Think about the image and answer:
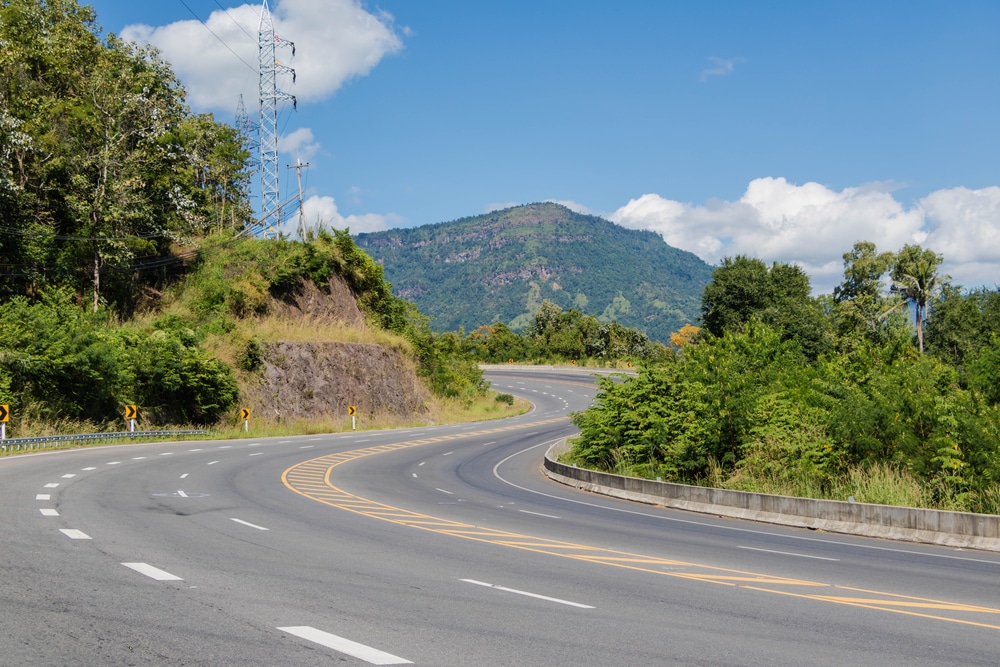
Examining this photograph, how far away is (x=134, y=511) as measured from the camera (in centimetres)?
1477

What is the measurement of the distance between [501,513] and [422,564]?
24.8 feet

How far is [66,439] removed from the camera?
99.8ft

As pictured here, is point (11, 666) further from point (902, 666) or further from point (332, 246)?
point (332, 246)

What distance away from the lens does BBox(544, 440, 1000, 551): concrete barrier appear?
15.1 m

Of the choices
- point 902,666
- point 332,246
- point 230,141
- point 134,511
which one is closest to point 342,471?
point 134,511

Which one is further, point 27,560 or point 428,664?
point 27,560

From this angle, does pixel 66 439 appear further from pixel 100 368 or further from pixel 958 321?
pixel 958 321

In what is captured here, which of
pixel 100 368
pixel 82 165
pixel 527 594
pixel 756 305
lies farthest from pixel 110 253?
pixel 756 305

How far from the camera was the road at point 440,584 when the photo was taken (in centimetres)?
668

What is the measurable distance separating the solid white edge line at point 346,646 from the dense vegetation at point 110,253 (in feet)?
92.6

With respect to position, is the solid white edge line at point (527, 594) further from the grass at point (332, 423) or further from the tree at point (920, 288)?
the tree at point (920, 288)

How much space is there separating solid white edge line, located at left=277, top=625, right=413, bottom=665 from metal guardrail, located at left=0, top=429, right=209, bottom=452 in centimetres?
2452

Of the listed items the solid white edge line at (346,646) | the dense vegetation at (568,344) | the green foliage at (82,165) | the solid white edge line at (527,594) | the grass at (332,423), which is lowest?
the grass at (332,423)

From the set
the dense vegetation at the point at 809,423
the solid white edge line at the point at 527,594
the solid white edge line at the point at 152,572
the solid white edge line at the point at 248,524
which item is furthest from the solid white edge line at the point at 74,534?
the dense vegetation at the point at 809,423
